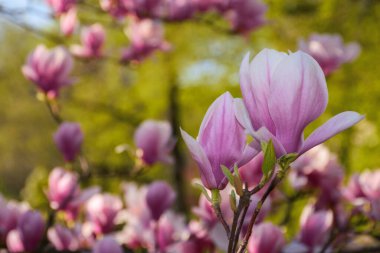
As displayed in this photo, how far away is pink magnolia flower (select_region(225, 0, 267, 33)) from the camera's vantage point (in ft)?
11.0

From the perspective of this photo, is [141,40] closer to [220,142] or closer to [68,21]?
[68,21]

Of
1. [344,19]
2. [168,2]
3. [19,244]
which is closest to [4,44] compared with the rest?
[344,19]

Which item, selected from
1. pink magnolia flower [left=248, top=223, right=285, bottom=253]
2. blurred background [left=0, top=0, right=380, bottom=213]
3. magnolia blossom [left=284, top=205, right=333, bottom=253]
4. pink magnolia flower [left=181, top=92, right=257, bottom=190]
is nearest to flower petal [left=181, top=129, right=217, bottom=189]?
pink magnolia flower [left=181, top=92, right=257, bottom=190]

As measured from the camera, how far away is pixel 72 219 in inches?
92.0

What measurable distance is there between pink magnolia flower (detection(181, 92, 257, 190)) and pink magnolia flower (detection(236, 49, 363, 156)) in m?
0.05

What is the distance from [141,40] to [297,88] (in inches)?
104

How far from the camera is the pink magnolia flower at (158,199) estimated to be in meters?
2.05

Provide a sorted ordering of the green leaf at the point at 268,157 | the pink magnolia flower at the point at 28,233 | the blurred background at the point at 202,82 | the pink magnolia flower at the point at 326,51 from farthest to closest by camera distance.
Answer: the blurred background at the point at 202,82 < the pink magnolia flower at the point at 326,51 < the pink magnolia flower at the point at 28,233 < the green leaf at the point at 268,157

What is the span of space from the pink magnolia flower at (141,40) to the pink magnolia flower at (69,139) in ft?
4.33

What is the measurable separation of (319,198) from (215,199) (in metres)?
1.46

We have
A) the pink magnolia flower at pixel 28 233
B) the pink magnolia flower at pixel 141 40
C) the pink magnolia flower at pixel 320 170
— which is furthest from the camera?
the pink magnolia flower at pixel 141 40

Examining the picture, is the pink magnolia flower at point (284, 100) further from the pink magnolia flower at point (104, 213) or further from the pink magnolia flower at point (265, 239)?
the pink magnolia flower at point (104, 213)

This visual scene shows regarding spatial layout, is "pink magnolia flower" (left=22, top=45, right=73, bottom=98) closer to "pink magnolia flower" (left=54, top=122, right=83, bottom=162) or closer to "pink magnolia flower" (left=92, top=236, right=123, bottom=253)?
"pink magnolia flower" (left=54, top=122, right=83, bottom=162)

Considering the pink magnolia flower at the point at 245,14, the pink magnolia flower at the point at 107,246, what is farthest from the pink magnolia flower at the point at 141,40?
the pink magnolia flower at the point at 107,246
